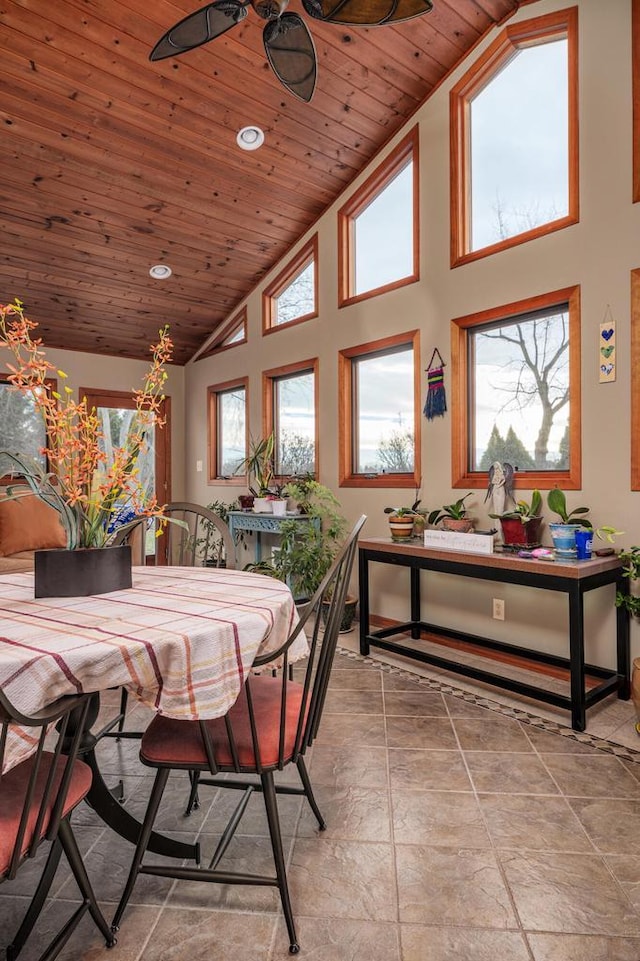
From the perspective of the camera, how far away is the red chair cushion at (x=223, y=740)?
1365 mm

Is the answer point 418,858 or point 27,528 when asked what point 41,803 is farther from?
point 27,528

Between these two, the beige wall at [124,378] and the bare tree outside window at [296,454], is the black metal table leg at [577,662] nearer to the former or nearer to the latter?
the bare tree outside window at [296,454]

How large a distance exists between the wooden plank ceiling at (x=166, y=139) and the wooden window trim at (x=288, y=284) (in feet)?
0.55

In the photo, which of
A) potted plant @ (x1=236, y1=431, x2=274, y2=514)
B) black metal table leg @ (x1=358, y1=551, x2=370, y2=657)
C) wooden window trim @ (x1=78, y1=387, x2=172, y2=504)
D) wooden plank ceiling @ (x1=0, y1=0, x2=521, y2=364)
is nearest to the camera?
wooden plank ceiling @ (x1=0, y1=0, x2=521, y2=364)

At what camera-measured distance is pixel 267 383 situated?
519 centimetres

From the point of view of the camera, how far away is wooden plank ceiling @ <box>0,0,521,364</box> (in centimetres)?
311

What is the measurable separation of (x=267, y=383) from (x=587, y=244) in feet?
9.70

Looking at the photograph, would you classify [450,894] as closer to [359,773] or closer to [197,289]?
[359,773]

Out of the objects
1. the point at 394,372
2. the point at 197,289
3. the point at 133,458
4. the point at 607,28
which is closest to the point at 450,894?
the point at 133,458

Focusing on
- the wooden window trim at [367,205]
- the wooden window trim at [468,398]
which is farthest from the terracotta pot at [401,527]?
the wooden window trim at [367,205]

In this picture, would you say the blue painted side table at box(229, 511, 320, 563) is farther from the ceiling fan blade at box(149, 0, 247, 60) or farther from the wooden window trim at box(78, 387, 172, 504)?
the ceiling fan blade at box(149, 0, 247, 60)

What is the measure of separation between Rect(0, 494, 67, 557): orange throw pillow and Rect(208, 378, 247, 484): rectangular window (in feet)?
5.58

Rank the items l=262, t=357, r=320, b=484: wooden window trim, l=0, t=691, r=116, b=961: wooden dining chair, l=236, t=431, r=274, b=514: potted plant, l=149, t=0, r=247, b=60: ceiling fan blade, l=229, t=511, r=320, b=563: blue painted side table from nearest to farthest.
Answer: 1. l=0, t=691, r=116, b=961: wooden dining chair
2. l=149, t=0, r=247, b=60: ceiling fan blade
3. l=229, t=511, r=320, b=563: blue painted side table
4. l=262, t=357, r=320, b=484: wooden window trim
5. l=236, t=431, r=274, b=514: potted plant

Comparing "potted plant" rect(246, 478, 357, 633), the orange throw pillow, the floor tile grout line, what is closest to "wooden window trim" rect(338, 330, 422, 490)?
"potted plant" rect(246, 478, 357, 633)
